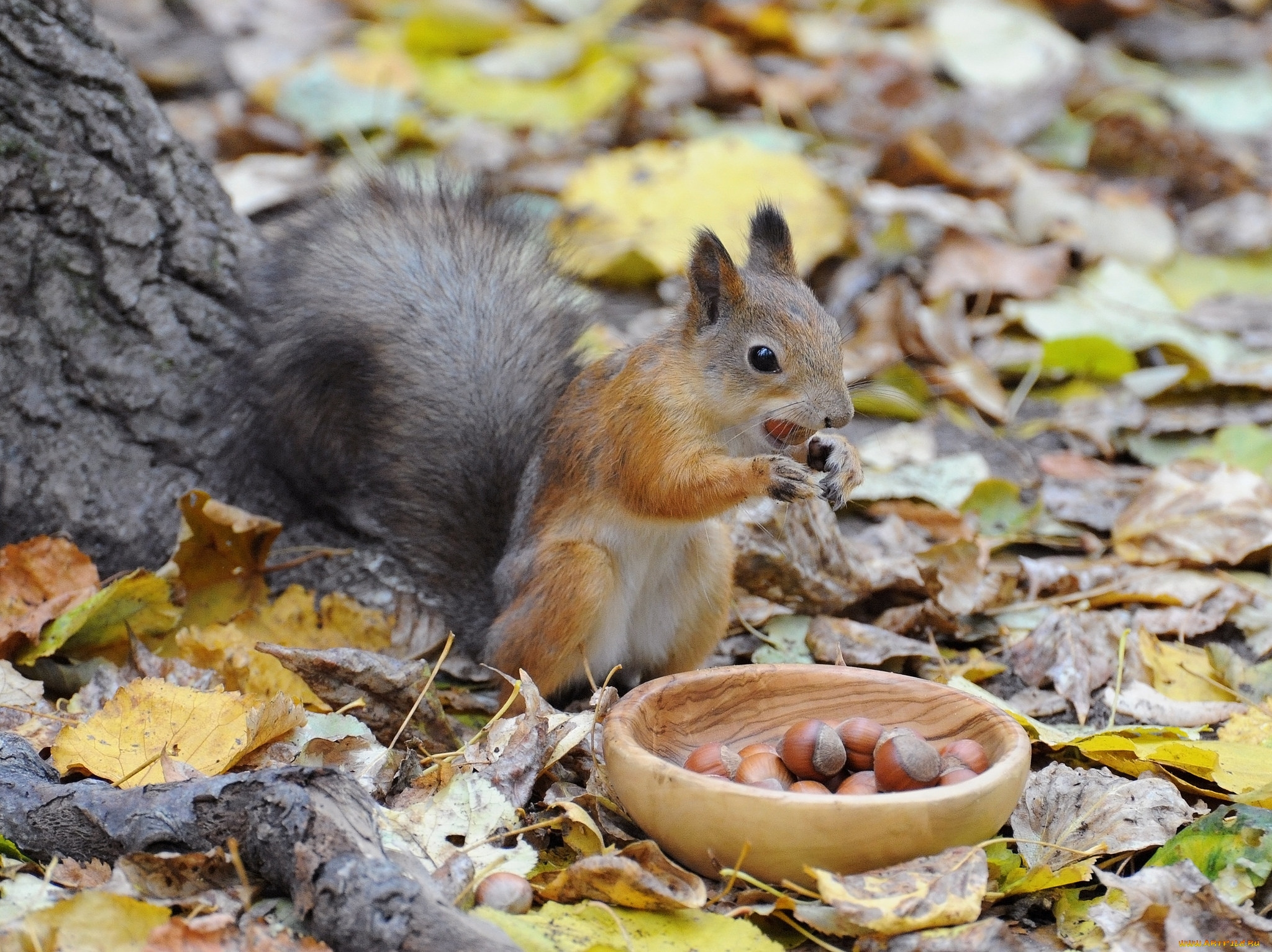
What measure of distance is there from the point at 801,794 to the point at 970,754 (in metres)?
0.23

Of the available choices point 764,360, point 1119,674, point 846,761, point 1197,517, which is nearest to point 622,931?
point 846,761

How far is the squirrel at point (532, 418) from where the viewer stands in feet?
5.18

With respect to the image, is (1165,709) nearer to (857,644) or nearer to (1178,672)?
(1178,672)

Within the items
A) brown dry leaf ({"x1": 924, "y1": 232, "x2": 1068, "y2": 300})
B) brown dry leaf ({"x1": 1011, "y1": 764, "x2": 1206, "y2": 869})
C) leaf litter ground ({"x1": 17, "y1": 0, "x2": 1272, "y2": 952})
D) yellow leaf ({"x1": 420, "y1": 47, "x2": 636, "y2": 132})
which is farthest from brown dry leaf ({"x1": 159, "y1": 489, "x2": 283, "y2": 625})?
yellow leaf ({"x1": 420, "y1": 47, "x2": 636, "y2": 132})

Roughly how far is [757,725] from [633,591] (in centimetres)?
30

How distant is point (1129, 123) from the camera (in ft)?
11.7

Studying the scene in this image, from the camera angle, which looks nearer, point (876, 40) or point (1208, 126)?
point (1208, 126)

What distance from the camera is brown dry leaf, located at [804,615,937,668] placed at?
5.71ft

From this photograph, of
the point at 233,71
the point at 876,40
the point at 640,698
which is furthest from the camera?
the point at 876,40

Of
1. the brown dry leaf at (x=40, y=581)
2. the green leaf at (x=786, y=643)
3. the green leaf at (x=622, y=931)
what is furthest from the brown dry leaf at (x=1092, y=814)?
the brown dry leaf at (x=40, y=581)

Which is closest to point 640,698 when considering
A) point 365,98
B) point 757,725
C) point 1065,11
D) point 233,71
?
point 757,725

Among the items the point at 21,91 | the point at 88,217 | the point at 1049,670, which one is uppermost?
the point at 21,91

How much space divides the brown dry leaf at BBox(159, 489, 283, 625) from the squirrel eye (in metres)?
0.76

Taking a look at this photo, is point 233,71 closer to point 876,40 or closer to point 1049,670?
point 876,40
